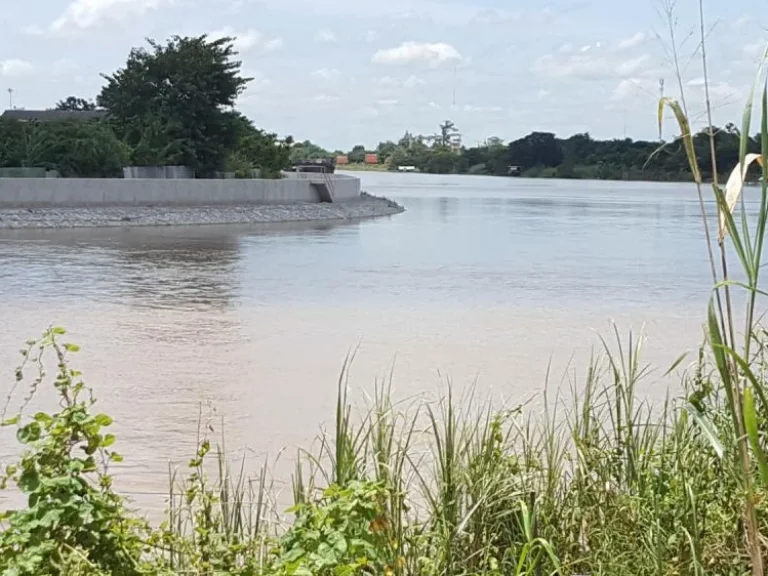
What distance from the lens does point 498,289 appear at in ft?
63.1

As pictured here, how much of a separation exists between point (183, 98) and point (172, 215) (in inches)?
500

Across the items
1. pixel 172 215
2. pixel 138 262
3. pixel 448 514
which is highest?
pixel 448 514

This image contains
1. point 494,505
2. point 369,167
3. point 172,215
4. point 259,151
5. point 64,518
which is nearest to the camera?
point 64,518

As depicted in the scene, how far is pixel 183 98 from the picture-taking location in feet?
163

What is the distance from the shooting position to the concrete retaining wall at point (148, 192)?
36406mm

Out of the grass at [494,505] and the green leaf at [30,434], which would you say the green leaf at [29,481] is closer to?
Result: the grass at [494,505]

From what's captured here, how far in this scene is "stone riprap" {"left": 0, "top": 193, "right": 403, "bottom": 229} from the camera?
3472 cm

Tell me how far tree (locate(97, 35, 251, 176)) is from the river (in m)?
17.4

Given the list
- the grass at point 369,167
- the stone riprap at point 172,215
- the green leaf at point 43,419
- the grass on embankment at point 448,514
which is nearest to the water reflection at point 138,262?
the stone riprap at point 172,215

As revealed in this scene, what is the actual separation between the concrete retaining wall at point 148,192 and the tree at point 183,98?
4.74 metres

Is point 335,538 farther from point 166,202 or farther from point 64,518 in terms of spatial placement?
point 166,202

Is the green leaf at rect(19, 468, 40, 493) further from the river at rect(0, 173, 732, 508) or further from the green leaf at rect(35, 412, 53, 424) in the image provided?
the river at rect(0, 173, 732, 508)

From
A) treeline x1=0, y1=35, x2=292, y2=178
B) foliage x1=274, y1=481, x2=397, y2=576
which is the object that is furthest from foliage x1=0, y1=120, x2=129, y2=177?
foliage x1=274, y1=481, x2=397, y2=576

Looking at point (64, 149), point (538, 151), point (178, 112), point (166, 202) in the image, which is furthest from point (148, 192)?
point (538, 151)
